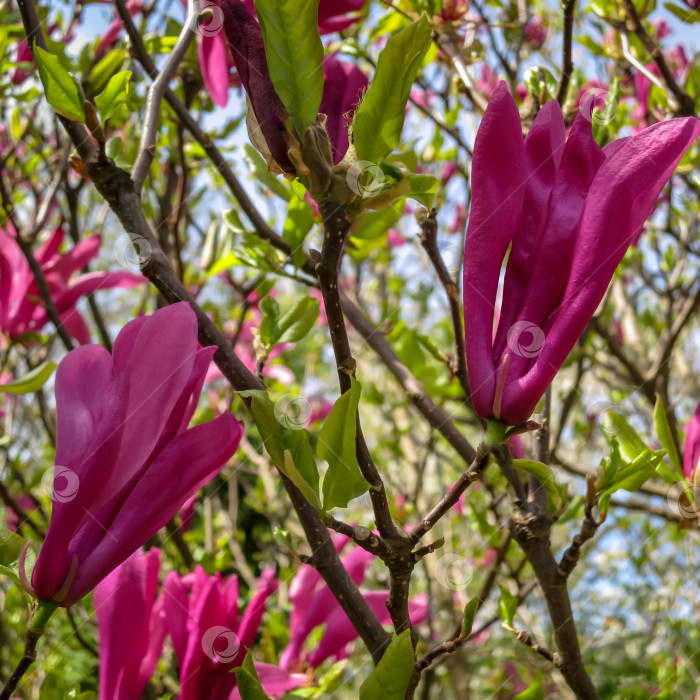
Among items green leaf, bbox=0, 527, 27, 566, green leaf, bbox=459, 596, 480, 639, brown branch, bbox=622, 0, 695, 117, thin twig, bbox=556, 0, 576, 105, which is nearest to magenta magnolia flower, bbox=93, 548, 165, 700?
green leaf, bbox=0, 527, 27, 566

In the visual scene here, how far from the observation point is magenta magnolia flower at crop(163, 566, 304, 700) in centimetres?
77

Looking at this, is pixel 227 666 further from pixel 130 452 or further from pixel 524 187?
pixel 524 187

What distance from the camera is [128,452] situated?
60cm

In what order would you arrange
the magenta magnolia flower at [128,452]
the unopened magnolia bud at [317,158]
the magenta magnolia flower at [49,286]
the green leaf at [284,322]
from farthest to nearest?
the magenta magnolia flower at [49,286] < the green leaf at [284,322] < the magenta magnolia flower at [128,452] < the unopened magnolia bud at [317,158]

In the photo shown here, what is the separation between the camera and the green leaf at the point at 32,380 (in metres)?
0.58

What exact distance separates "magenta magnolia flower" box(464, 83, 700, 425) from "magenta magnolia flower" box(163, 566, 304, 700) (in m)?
0.41

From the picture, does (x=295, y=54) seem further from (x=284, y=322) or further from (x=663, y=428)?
(x=663, y=428)

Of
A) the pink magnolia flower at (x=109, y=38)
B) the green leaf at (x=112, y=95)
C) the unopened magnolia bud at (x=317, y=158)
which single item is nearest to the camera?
the unopened magnolia bud at (x=317, y=158)

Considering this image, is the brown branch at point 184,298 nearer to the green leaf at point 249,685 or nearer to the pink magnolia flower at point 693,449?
the green leaf at point 249,685

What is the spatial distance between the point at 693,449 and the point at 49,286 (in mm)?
1074

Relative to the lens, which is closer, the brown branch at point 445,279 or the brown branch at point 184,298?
the brown branch at point 184,298

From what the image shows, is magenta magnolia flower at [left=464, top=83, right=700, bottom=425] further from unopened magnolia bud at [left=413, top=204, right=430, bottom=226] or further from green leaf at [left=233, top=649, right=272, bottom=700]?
unopened magnolia bud at [left=413, top=204, right=430, bottom=226]

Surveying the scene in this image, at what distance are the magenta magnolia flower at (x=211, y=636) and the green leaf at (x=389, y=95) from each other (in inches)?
20.2

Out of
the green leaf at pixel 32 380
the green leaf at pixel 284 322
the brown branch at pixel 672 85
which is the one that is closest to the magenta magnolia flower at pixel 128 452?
the green leaf at pixel 32 380
